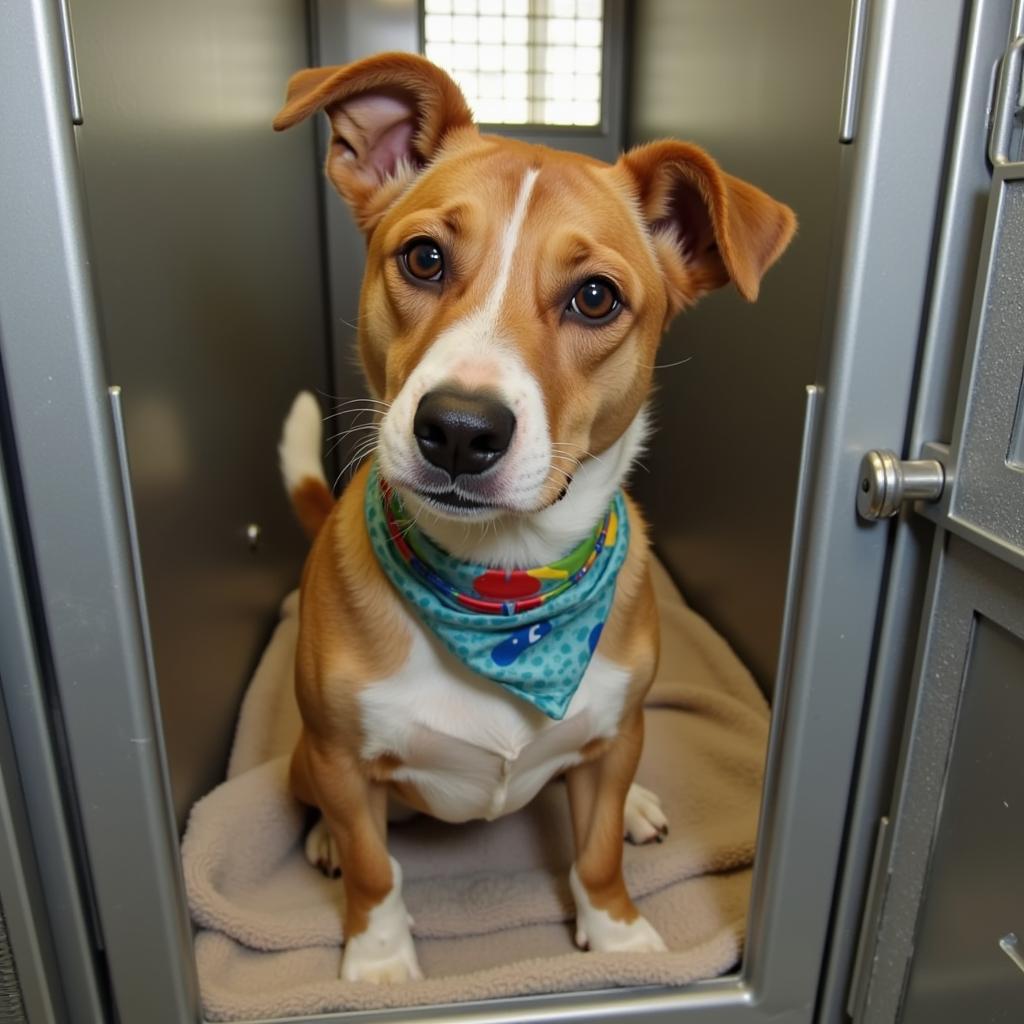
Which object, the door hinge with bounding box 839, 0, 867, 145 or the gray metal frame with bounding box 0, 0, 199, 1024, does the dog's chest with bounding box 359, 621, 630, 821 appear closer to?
the gray metal frame with bounding box 0, 0, 199, 1024

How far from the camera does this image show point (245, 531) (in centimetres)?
177

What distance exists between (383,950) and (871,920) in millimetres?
606

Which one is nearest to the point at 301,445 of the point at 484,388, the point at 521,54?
the point at 484,388

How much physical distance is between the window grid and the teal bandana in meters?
1.36

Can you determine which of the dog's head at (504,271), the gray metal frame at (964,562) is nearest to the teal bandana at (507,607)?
the dog's head at (504,271)

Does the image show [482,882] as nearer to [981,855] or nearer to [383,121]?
[981,855]

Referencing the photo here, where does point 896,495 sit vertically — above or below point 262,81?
below

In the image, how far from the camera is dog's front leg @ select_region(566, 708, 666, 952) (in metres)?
1.23

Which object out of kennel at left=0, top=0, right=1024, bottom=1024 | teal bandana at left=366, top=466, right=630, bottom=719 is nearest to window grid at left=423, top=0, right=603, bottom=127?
kennel at left=0, top=0, right=1024, bottom=1024

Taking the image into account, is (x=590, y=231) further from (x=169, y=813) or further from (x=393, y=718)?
(x=169, y=813)

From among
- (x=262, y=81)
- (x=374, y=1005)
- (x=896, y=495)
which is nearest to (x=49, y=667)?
(x=374, y=1005)

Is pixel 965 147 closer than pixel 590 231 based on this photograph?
Yes

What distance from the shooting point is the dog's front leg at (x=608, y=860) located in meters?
1.23

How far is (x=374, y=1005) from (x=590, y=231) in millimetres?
936
